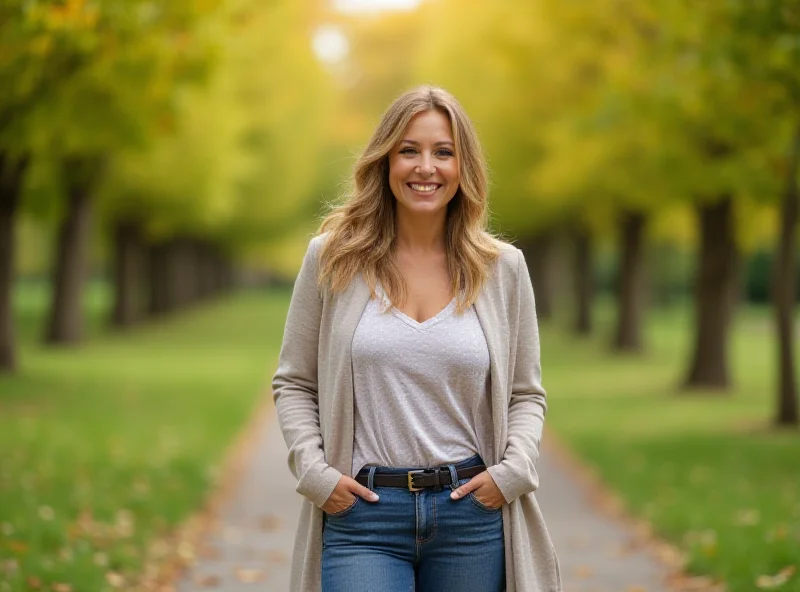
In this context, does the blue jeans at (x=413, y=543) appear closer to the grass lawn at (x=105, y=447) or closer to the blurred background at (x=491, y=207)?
the blurred background at (x=491, y=207)

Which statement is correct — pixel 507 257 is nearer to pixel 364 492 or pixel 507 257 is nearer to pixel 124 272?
pixel 364 492

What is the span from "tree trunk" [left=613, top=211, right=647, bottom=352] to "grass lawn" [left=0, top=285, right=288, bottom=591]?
291 inches

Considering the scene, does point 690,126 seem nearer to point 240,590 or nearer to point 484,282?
point 240,590

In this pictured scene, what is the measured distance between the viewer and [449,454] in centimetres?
304

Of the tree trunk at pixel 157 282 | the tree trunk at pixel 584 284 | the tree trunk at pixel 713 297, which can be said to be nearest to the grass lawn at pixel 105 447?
the tree trunk at pixel 713 297

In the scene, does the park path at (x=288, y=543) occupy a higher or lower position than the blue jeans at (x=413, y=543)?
lower

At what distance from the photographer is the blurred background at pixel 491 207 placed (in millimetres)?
8492

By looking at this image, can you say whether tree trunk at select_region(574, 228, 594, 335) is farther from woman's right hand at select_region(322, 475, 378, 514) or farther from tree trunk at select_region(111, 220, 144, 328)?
woman's right hand at select_region(322, 475, 378, 514)

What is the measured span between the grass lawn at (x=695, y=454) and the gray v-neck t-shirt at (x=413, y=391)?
3.28 metres

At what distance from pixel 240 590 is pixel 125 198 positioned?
20.9 meters

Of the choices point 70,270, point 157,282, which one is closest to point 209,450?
point 70,270

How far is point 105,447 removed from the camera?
1085cm

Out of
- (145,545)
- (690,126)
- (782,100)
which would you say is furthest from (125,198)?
(145,545)

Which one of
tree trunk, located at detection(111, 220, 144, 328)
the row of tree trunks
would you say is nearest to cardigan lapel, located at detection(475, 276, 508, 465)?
tree trunk, located at detection(111, 220, 144, 328)
